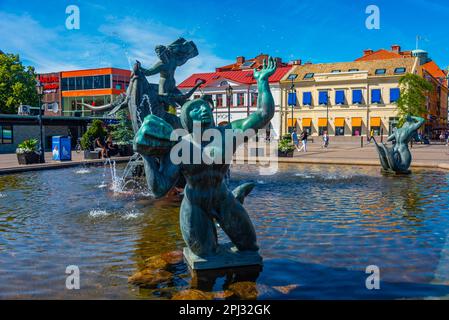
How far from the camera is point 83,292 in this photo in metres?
4.01

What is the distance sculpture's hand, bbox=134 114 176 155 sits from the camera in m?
3.67

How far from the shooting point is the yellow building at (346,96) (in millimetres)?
51781

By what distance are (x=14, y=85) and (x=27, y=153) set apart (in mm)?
35266

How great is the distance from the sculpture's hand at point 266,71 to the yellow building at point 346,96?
151 feet

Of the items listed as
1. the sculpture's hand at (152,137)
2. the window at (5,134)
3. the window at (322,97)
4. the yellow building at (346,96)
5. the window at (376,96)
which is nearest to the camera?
the sculpture's hand at (152,137)

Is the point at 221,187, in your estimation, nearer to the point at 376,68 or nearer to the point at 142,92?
the point at 142,92

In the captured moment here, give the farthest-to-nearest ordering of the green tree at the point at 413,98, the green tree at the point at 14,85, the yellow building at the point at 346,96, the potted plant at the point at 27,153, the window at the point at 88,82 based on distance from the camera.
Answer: the window at the point at 88,82 < the yellow building at the point at 346,96 < the green tree at the point at 14,85 < the green tree at the point at 413,98 < the potted plant at the point at 27,153

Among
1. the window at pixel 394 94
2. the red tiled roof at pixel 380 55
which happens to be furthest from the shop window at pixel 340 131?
the red tiled roof at pixel 380 55

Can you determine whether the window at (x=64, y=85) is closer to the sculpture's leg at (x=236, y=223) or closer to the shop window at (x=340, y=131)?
the shop window at (x=340, y=131)

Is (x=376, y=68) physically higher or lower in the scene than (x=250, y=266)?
higher

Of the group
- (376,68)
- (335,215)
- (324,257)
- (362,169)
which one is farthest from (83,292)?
(376,68)

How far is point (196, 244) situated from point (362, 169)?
12.6 meters

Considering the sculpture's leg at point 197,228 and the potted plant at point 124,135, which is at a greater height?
the potted plant at point 124,135
